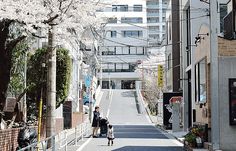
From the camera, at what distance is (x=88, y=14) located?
13.3 meters

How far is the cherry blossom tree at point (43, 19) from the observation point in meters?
10.8

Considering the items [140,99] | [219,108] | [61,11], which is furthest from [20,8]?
[140,99]

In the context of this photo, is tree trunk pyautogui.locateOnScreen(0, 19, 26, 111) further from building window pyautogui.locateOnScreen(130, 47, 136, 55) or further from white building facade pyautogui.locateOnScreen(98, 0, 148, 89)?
building window pyautogui.locateOnScreen(130, 47, 136, 55)

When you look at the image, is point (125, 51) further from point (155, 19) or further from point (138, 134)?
point (138, 134)

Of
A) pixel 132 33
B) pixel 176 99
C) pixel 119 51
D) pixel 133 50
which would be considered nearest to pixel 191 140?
pixel 176 99

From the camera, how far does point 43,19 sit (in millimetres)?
11586

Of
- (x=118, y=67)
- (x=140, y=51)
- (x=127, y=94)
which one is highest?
(x=140, y=51)

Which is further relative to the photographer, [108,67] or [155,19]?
[155,19]

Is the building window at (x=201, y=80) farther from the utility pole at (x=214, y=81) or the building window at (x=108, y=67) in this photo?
the building window at (x=108, y=67)

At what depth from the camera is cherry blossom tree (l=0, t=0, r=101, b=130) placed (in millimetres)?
10797

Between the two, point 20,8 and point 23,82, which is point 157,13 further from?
point 20,8

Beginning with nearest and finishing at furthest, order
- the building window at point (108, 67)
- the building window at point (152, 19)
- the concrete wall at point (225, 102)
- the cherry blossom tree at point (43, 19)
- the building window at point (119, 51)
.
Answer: the cherry blossom tree at point (43, 19) → the concrete wall at point (225, 102) → the building window at point (119, 51) → the building window at point (108, 67) → the building window at point (152, 19)

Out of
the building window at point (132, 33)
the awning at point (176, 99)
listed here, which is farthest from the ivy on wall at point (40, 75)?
the building window at point (132, 33)

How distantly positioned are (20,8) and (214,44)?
8.01 metres
